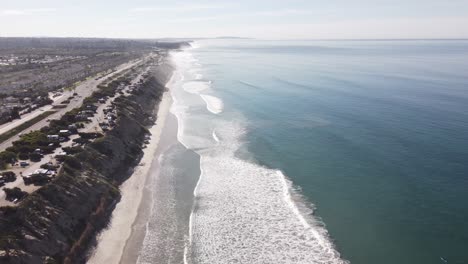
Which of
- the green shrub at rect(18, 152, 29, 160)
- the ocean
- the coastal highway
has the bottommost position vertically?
the ocean

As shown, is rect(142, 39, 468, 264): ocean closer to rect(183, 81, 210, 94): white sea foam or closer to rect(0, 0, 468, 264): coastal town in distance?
rect(0, 0, 468, 264): coastal town in distance

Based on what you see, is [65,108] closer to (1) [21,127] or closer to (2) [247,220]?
(1) [21,127]

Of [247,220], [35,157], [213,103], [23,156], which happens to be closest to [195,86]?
[213,103]

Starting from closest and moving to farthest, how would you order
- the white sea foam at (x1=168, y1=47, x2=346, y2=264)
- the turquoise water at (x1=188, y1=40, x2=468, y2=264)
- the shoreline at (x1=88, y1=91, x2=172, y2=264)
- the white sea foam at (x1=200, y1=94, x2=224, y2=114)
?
the white sea foam at (x1=168, y1=47, x2=346, y2=264) → the shoreline at (x1=88, y1=91, x2=172, y2=264) → the turquoise water at (x1=188, y1=40, x2=468, y2=264) → the white sea foam at (x1=200, y1=94, x2=224, y2=114)

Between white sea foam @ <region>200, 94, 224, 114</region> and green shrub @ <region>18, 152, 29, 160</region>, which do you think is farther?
white sea foam @ <region>200, 94, 224, 114</region>

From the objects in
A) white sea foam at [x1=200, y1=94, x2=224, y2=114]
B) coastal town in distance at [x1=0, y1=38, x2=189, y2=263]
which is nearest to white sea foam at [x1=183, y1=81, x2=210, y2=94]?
white sea foam at [x1=200, y1=94, x2=224, y2=114]

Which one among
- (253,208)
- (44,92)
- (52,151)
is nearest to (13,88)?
(44,92)
